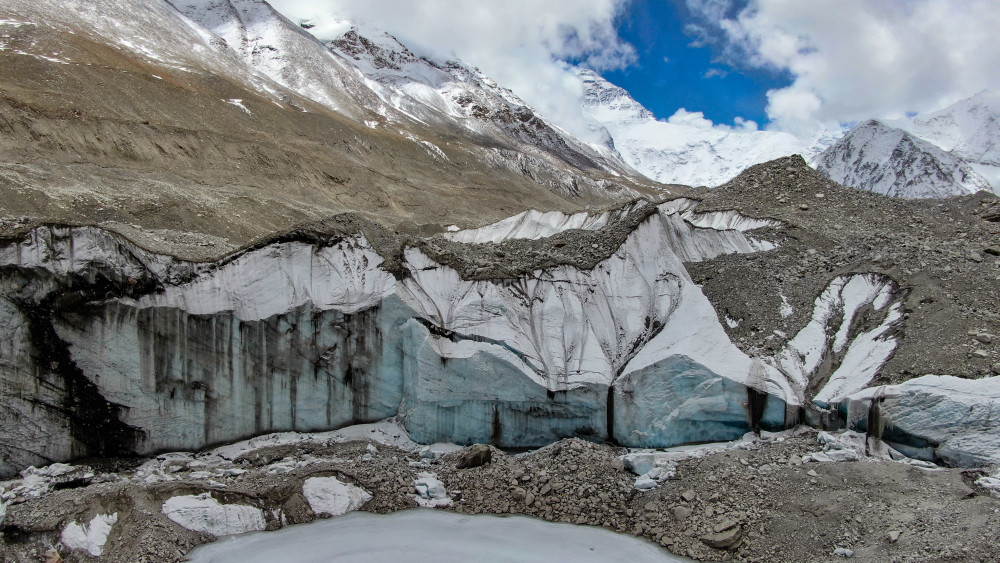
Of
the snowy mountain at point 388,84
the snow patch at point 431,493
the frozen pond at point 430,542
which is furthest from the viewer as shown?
the snowy mountain at point 388,84

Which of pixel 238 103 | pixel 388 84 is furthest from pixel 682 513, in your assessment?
pixel 388 84

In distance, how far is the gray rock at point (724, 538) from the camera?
1042cm

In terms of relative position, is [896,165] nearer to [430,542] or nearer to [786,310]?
[786,310]

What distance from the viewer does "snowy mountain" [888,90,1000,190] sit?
387 feet

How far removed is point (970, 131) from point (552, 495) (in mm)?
157529

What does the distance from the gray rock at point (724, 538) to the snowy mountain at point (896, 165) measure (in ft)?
317

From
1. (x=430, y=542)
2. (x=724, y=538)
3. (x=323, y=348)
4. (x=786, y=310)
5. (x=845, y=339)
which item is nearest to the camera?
(x=724, y=538)

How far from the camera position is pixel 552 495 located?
11984 millimetres

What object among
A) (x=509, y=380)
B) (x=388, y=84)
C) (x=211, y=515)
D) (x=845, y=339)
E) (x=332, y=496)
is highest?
(x=388, y=84)

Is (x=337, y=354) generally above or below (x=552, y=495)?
above

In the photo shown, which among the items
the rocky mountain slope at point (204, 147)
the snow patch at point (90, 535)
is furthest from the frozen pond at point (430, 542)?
the rocky mountain slope at point (204, 147)

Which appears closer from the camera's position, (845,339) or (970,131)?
(845,339)

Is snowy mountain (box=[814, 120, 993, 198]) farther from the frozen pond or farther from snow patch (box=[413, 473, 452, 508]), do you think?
snow patch (box=[413, 473, 452, 508])

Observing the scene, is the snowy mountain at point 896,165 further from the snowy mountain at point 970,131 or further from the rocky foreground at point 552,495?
the rocky foreground at point 552,495
